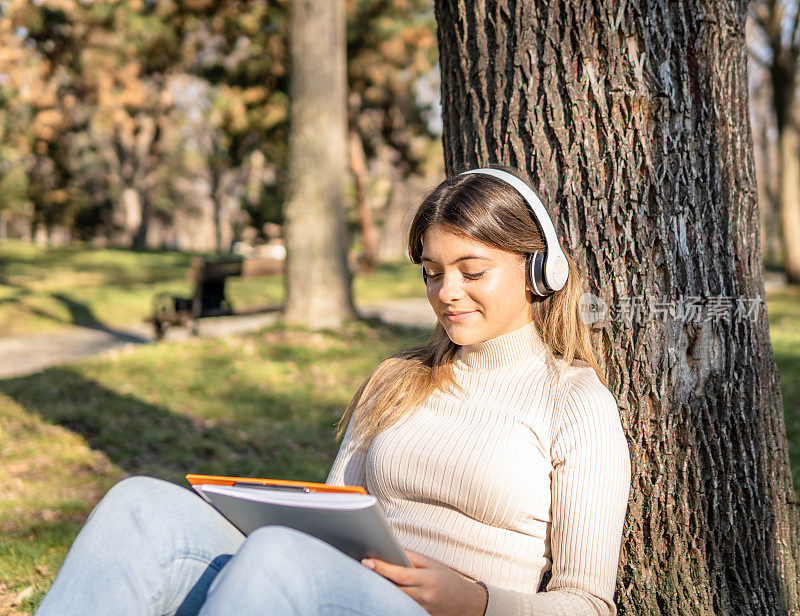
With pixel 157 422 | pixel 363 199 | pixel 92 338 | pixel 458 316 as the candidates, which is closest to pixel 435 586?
pixel 458 316

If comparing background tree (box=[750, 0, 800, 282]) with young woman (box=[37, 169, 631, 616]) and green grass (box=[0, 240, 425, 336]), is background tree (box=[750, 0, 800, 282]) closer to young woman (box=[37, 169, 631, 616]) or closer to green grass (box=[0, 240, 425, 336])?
green grass (box=[0, 240, 425, 336])

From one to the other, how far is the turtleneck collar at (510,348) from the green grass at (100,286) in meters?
9.75

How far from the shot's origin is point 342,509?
1716 mm

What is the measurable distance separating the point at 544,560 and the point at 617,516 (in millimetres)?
237

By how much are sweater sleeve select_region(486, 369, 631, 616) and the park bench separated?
27.1ft

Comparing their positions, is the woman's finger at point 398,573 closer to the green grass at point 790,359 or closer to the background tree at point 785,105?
the green grass at point 790,359

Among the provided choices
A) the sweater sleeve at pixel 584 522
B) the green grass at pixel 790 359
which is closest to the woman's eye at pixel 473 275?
the sweater sleeve at pixel 584 522

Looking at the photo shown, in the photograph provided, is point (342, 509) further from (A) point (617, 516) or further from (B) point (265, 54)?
(B) point (265, 54)

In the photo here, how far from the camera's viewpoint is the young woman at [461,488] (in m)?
1.75

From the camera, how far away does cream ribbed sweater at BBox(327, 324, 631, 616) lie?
1968 mm

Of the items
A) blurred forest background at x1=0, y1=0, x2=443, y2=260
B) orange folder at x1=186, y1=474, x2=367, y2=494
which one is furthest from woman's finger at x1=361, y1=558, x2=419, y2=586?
blurred forest background at x1=0, y1=0, x2=443, y2=260

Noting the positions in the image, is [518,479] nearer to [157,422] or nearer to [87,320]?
[157,422]

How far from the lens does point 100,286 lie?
15969 millimetres

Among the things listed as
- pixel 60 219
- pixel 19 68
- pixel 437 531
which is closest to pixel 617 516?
pixel 437 531
